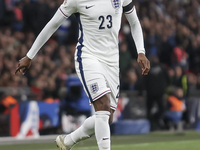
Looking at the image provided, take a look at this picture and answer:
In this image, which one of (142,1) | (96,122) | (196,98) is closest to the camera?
(96,122)

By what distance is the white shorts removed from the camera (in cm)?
512

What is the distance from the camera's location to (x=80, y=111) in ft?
38.3

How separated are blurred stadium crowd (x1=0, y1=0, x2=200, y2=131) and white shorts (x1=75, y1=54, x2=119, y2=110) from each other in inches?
239

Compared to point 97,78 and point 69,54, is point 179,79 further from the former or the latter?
point 97,78

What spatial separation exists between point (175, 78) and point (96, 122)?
28.5 ft

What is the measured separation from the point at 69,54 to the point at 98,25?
792 cm

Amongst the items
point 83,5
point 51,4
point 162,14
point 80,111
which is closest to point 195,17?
point 162,14

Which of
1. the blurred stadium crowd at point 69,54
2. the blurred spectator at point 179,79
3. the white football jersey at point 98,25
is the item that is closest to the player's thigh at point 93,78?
the white football jersey at point 98,25

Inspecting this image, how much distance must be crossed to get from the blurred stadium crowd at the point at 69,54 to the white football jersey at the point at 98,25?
238 inches

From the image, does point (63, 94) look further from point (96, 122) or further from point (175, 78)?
point (96, 122)

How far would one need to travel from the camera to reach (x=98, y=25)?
5293 mm

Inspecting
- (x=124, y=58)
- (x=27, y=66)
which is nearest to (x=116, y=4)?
(x=27, y=66)

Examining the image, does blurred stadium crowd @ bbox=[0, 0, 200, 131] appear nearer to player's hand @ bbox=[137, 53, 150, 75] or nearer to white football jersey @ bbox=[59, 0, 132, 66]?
white football jersey @ bbox=[59, 0, 132, 66]

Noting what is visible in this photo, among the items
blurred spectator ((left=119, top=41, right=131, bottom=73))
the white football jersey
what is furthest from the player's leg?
blurred spectator ((left=119, top=41, right=131, bottom=73))
